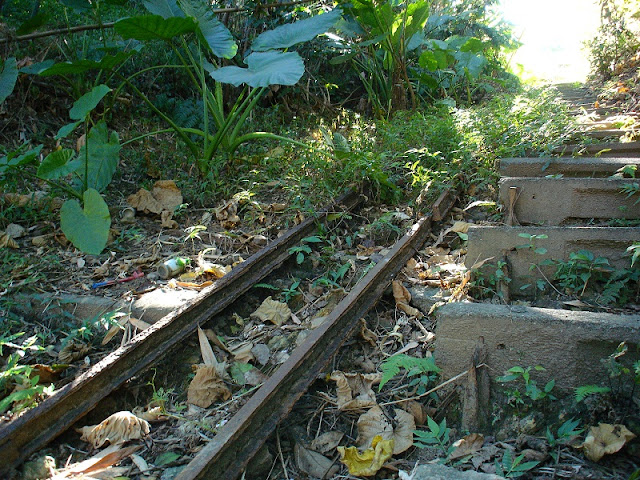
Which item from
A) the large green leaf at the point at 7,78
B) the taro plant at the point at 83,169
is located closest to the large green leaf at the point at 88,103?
the taro plant at the point at 83,169

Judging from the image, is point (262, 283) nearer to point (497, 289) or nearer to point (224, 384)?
point (224, 384)

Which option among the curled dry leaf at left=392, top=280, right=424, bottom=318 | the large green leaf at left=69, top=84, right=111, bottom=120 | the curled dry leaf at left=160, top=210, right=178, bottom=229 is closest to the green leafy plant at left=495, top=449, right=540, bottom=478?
the curled dry leaf at left=392, top=280, right=424, bottom=318

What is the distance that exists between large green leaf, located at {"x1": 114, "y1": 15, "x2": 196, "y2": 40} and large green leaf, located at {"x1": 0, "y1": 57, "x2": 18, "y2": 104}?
3.79 ft

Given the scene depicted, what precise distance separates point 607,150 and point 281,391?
136 inches

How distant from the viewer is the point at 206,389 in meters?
2.40

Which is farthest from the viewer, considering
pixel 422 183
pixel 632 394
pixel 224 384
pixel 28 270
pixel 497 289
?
pixel 422 183

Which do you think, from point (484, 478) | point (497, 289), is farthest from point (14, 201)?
point (484, 478)

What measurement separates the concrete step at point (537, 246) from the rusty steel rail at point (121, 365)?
1.42 meters

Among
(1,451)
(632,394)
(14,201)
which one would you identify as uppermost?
(14,201)

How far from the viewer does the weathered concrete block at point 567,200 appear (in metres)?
3.19

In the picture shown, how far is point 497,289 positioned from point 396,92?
5.61 metres

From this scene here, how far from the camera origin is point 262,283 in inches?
133

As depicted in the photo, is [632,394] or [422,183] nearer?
[632,394]

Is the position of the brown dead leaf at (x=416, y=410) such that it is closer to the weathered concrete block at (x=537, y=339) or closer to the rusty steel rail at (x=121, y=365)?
the weathered concrete block at (x=537, y=339)
